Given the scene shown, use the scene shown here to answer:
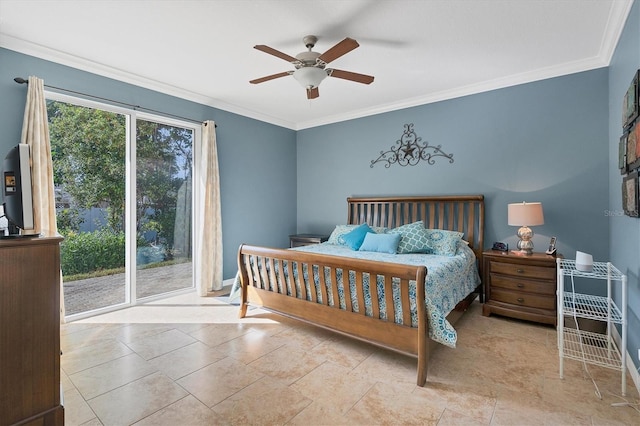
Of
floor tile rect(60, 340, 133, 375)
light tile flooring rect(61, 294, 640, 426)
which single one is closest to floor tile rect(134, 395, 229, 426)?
light tile flooring rect(61, 294, 640, 426)

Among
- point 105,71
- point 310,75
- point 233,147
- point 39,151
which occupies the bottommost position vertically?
point 39,151

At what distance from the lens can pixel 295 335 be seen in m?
2.99

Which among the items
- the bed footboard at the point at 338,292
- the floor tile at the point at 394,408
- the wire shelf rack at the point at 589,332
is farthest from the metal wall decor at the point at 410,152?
the floor tile at the point at 394,408

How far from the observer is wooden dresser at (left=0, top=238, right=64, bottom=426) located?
1.52 m

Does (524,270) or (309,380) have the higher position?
(524,270)

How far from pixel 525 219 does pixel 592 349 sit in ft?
4.11

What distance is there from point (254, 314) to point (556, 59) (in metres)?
4.30

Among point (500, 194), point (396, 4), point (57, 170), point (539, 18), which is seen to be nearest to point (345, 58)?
point (396, 4)

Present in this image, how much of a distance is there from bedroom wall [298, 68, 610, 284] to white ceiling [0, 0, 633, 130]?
9.8 inches

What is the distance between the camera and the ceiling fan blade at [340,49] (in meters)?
2.26

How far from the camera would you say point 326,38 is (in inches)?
111

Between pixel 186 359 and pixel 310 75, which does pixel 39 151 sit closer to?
pixel 186 359

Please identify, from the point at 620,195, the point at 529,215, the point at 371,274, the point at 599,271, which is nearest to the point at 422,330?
the point at 371,274

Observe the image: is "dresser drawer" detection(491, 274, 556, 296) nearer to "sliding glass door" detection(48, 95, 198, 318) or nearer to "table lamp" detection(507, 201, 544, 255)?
"table lamp" detection(507, 201, 544, 255)
